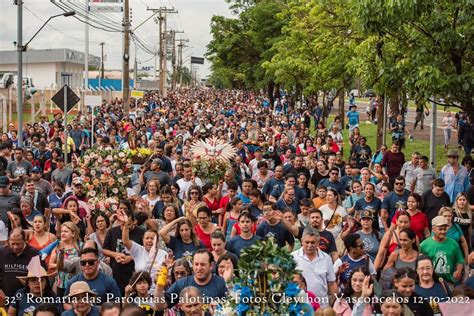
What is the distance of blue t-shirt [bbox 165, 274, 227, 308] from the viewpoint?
7.15 meters

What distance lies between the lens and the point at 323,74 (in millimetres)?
29016

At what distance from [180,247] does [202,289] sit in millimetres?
1965

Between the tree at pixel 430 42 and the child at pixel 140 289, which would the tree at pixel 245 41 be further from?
the child at pixel 140 289

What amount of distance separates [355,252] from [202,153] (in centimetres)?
780

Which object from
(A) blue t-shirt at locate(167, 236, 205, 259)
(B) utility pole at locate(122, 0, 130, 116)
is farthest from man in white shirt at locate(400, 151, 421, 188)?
(B) utility pole at locate(122, 0, 130, 116)

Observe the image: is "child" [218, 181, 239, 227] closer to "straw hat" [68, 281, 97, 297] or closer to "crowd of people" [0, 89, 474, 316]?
"crowd of people" [0, 89, 474, 316]

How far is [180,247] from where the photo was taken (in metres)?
9.08

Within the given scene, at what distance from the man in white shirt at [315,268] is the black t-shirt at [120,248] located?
1.98m

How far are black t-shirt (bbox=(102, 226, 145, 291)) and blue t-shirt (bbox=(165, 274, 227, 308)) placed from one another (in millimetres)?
1541

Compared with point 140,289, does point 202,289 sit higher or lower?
higher

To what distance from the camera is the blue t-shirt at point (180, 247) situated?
352 inches

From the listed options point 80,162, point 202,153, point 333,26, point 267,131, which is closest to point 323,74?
point 333,26

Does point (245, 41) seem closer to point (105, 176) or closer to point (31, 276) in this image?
point (105, 176)

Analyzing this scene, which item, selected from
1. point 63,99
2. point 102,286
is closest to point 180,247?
point 102,286
